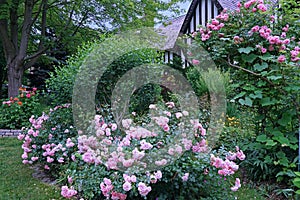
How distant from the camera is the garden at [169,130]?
2029mm

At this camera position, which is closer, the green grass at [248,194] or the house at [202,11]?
the green grass at [248,194]

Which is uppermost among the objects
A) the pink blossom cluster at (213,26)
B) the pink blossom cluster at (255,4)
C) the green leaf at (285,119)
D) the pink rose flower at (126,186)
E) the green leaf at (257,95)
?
the pink blossom cluster at (255,4)

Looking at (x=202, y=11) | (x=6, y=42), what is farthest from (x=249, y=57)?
(x=202, y=11)

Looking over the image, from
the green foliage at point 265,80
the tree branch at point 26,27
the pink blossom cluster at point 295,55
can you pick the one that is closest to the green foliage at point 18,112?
the tree branch at point 26,27

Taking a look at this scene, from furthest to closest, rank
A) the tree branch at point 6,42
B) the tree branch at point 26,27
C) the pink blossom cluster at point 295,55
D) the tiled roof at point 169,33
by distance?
1. the tree branch at point 6,42
2. the tree branch at point 26,27
3. the tiled roof at point 169,33
4. the pink blossom cluster at point 295,55

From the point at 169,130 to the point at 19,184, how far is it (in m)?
1.64

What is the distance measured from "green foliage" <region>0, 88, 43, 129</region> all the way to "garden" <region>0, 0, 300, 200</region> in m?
1.86

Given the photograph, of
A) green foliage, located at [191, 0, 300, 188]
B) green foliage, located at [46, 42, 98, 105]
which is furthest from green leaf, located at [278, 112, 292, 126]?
green foliage, located at [46, 42, 98, 105]

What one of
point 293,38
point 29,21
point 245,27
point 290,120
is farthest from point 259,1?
point 29,21

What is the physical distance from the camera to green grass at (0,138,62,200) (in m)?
2.40

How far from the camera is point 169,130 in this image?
2225 millimetres

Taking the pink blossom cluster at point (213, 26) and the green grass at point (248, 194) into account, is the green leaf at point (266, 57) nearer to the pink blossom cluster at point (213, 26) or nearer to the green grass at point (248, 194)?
the pink blossom cluster at point (213, 26)

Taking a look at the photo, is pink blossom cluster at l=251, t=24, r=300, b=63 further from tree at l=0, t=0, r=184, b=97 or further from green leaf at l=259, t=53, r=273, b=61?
tree at l=0, t=0, r=184, b=97

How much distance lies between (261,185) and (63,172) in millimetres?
1956
